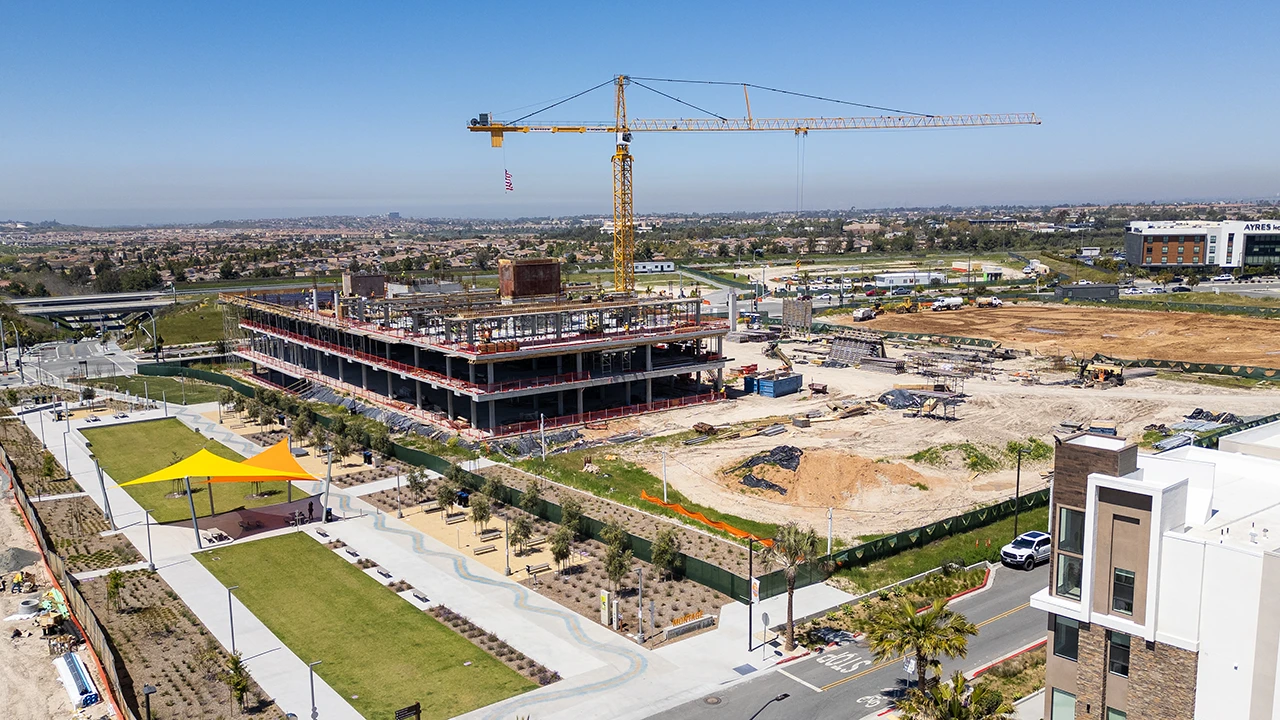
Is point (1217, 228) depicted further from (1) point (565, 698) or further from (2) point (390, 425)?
(1) point (565, 698)

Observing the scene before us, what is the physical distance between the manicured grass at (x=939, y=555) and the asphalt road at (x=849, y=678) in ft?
11.3

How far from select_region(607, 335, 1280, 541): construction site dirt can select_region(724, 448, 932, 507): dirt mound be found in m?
0.08

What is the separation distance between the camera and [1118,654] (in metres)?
22.4

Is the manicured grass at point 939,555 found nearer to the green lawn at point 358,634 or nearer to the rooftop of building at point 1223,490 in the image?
the rooftop of building at point 1223,490

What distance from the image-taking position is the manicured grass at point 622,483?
47.8 meters

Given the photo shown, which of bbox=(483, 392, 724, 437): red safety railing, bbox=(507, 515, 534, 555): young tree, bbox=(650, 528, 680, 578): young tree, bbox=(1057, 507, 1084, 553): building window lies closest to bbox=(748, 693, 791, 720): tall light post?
bbox=(650, 528, 680, 578): young tree

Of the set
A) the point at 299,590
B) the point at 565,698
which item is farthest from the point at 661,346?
the point at 565,698

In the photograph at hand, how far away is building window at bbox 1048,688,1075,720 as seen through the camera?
23.7 meters

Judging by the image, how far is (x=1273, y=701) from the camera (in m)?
20.2

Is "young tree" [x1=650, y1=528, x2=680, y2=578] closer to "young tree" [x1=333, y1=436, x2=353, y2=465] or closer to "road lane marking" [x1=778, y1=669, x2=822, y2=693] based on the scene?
"road lane marking" [x1=778, y1=669, x2=822, y2=693]

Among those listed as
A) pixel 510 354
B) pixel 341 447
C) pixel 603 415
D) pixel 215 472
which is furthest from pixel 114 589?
pixel 603 415

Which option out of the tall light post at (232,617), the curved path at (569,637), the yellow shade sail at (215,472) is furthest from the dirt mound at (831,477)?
the tall light post at (232,617)

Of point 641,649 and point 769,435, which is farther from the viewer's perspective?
point 769,435

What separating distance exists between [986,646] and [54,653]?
3466 centimetres
